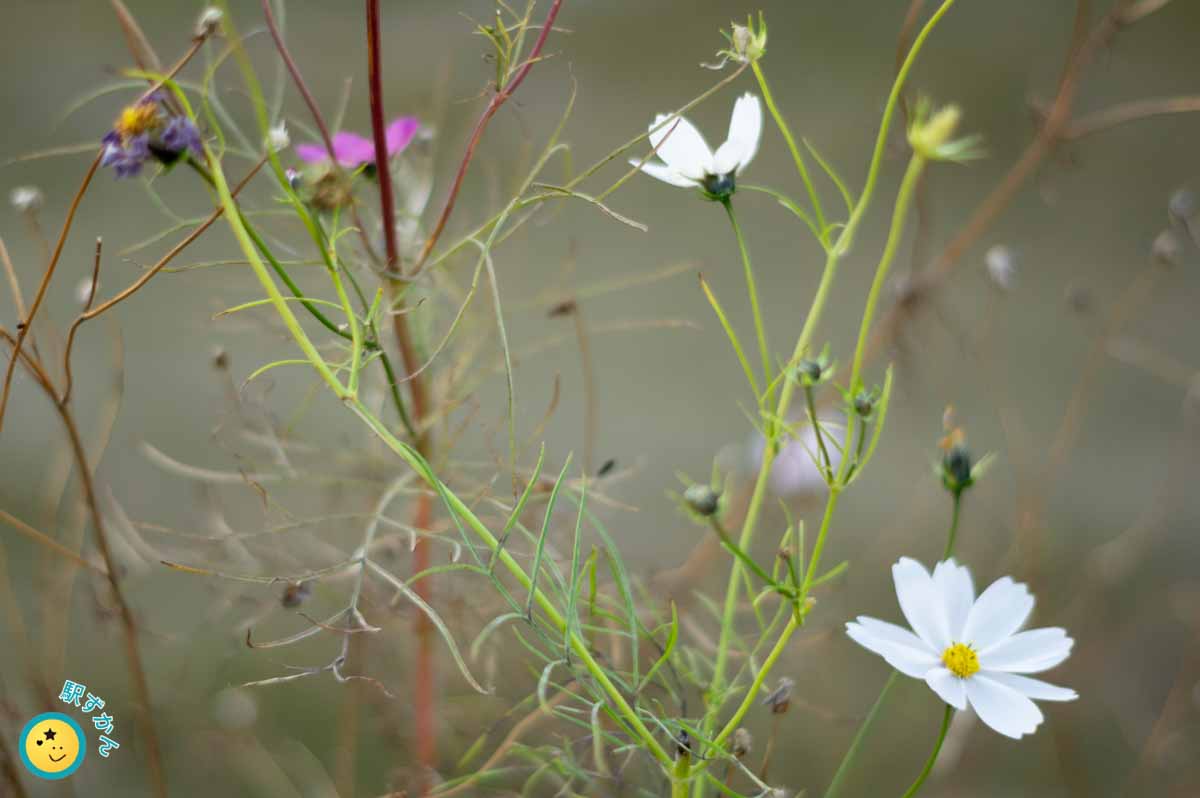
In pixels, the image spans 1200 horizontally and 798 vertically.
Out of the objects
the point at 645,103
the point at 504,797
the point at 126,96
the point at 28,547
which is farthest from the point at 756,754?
the point at 126,96

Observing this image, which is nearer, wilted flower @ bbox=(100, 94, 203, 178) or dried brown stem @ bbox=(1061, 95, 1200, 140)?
wilted flower @ bbox=(100, 94, 203, 178)

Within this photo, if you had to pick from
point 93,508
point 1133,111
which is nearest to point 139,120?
point 93,508

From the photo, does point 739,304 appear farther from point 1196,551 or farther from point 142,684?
point 142,684

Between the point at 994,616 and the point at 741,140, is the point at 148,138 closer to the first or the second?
the point at 741,140

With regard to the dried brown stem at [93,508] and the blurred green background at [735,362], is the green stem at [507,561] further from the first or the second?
the blurred green background at [735,362]

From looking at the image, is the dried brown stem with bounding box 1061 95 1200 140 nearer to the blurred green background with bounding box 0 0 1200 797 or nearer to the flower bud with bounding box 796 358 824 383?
the blurred green background with bounding box 0 0 1200 797

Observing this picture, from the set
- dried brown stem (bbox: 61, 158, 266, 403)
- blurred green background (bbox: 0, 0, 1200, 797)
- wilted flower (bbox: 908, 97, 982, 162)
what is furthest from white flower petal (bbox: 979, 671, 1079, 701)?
blurred green background (bbox: 0, 0, 1200, 797)
